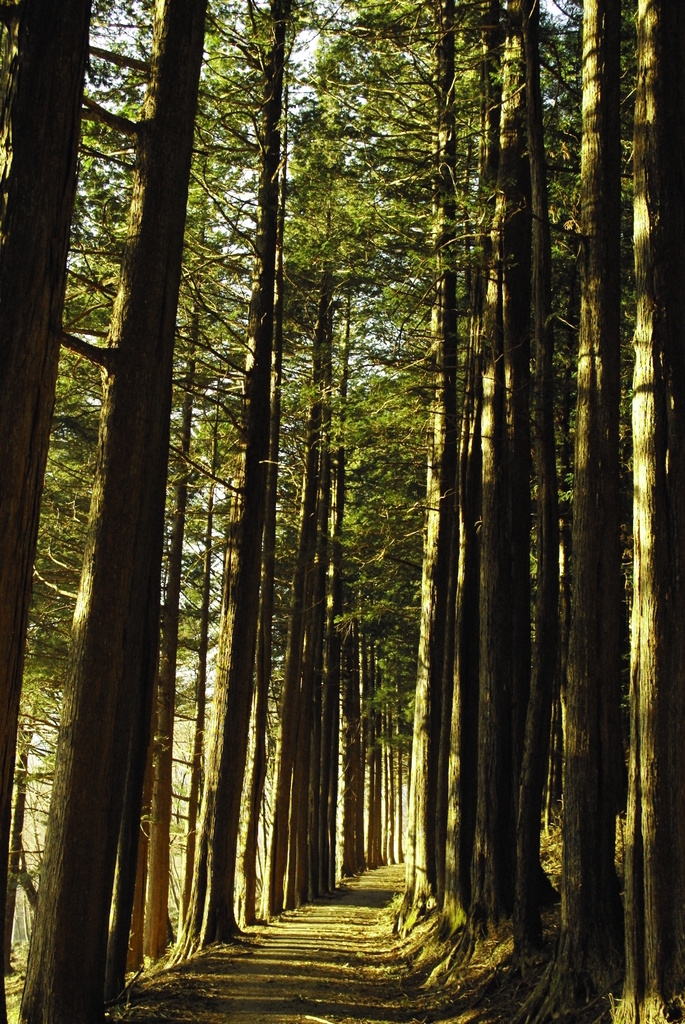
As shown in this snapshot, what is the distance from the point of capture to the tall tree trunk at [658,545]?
6285mm

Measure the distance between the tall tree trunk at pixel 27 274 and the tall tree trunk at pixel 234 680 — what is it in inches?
322

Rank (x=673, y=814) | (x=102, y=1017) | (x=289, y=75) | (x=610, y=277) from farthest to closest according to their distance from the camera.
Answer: (x=289, y=75) < (x=610, y=277) < (x=102, y=1017) < (x=673, y=814)

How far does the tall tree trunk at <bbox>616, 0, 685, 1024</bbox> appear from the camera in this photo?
629 cm

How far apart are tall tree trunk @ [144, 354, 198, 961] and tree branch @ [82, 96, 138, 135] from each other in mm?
9501

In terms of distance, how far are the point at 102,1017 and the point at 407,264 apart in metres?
13.7

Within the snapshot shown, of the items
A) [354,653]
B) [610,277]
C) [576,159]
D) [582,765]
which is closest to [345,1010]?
[582,765]

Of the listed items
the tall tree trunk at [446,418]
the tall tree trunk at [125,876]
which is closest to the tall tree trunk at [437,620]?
the tall tree trunk at [446,418]

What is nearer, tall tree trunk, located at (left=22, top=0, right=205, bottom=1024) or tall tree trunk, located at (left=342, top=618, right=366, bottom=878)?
tall tree trunk, located at (left=22, top=0, right=205, bottom=1024)

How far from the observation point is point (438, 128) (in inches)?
599

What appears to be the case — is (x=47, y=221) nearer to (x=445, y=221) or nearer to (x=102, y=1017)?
(x=102, y=1017)

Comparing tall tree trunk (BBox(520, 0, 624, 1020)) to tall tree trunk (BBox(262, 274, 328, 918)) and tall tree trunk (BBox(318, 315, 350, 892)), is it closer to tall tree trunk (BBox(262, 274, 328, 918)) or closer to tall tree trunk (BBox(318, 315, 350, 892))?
tall tree trunk (BBox(262, 274, 328, 918))

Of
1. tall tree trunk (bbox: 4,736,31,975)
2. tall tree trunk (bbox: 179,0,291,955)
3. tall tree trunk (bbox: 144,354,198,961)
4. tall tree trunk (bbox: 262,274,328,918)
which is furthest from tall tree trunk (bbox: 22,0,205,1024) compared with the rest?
tall tree trunk (bbox: 262,274,328,918)

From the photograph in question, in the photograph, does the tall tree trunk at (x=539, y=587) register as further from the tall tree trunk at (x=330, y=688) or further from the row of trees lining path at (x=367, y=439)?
the tall tree trunk at (x=330, y=688)

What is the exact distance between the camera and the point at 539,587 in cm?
985
